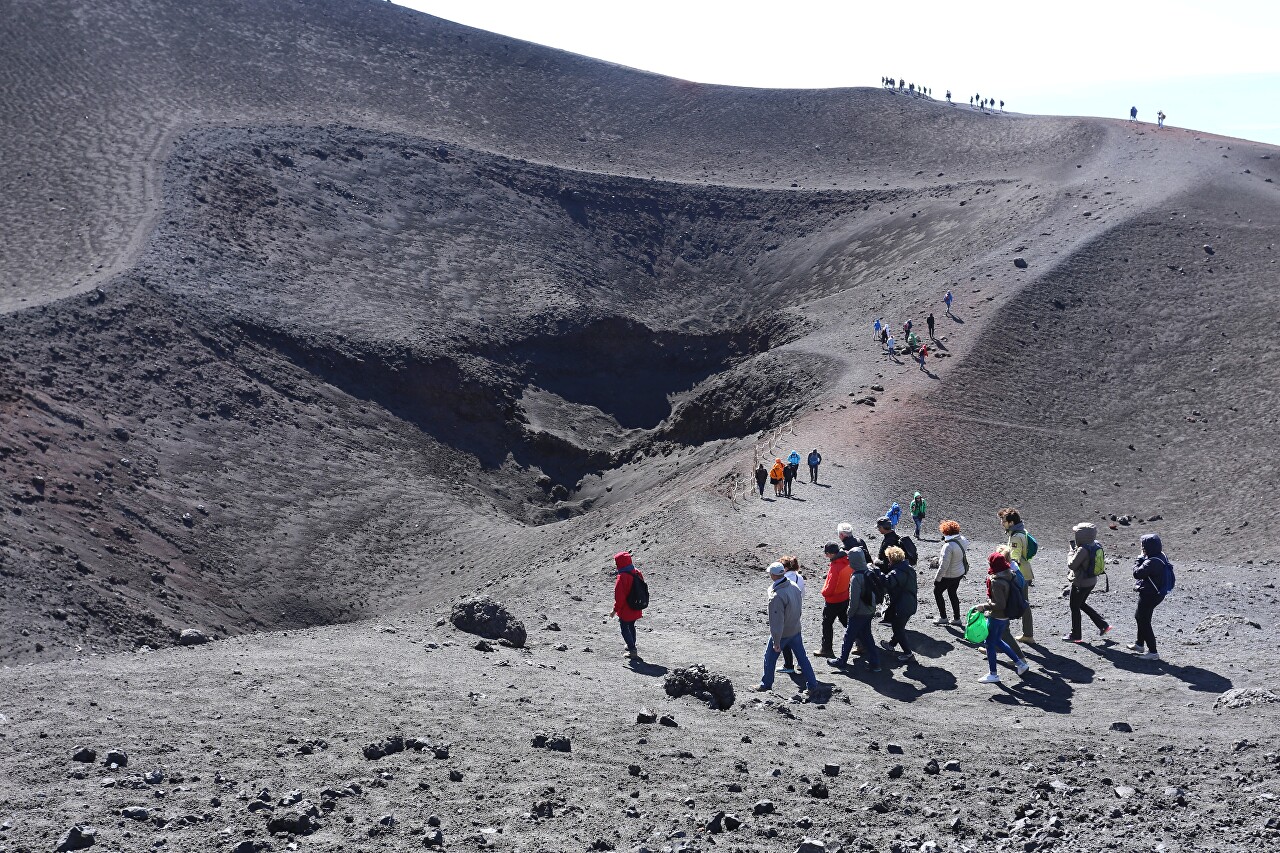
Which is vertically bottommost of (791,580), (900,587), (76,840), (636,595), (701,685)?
A: (76,840)

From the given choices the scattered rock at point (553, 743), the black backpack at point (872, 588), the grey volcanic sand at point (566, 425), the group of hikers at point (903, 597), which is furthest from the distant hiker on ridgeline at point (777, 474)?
the scattered rock at point (553, 743)

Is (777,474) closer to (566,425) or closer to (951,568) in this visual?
(951,568)

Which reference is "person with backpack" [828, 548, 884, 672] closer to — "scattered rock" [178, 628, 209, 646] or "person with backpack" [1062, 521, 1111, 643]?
"person with backpack" [1062, 521, 1111, 643]

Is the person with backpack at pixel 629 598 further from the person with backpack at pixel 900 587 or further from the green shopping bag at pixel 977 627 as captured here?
the green shopping bag at pixel 977 627

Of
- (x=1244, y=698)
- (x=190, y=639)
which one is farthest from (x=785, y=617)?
(x=190, y=639)

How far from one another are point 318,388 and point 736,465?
13.9 meters

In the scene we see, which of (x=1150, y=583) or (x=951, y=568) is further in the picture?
(x=951, y=568)

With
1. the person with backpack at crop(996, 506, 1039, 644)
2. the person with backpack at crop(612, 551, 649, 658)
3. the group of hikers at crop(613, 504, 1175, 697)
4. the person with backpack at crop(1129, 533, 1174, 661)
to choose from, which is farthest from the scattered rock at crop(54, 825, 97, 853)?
the person with backpack at crop(1129, 533, 1174, 661)

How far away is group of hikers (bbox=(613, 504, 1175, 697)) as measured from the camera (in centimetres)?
1198

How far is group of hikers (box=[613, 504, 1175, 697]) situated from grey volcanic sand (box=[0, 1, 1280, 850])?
529mm

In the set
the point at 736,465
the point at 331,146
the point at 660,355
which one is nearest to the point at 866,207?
the point at 660,355

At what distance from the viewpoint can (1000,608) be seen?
39.2 ft

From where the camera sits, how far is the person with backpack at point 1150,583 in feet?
41.4

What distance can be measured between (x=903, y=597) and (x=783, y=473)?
33.6 feet
